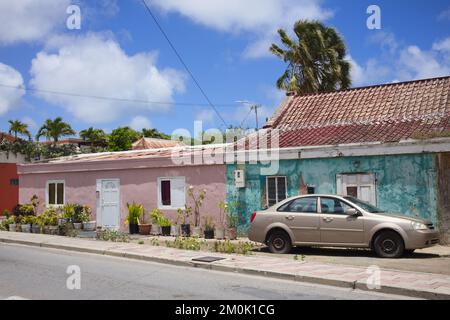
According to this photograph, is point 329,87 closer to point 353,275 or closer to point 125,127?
point 353,275

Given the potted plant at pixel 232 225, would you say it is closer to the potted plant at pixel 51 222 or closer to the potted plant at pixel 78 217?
the potted plant at pixel 78 217

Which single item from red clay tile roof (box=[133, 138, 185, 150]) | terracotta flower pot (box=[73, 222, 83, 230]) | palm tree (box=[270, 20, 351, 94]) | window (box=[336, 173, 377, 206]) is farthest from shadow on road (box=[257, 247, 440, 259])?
red clay tile roof (box=[133, 138, 185, 150])

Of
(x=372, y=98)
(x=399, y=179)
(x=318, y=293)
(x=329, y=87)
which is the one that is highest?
(x=329, y=87)

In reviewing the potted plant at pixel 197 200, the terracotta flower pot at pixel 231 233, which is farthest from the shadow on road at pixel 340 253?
the potted plant at pixel 197 200

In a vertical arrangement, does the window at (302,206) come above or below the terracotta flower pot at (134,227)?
above

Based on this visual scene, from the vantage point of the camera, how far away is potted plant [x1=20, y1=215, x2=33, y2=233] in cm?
1870

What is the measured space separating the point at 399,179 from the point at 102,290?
914 cm

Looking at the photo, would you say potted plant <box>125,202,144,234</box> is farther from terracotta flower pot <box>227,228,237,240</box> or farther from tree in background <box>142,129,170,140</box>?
tree in background <box>142,129,170,140</box>

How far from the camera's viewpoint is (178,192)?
1761 centimetres

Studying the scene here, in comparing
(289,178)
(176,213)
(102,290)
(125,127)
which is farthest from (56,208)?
(125,127)

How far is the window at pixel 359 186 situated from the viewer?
13.9 metres

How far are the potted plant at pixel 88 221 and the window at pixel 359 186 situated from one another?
10.1m

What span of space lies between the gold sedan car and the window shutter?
553 cm

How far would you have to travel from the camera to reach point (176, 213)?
689 inches
